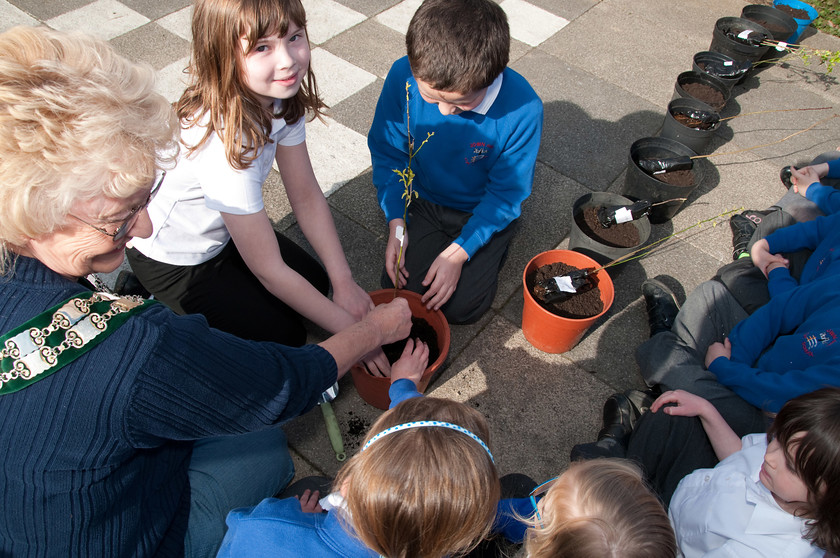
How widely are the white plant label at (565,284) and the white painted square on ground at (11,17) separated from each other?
4.01m

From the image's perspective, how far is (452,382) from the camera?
2.52 metres

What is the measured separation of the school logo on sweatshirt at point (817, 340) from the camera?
6.55 feet

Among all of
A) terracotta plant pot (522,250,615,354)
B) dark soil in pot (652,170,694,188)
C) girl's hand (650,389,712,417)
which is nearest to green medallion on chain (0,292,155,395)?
terracotta plant pot (522,250,615,354)

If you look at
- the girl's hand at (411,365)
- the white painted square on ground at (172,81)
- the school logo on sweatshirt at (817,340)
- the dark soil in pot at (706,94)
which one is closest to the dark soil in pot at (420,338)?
the girl's hand at (411,365)

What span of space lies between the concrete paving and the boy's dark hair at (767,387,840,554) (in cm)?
92

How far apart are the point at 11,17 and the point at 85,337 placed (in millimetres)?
3988

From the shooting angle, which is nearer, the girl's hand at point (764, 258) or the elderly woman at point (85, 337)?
the elderly woman at point (85, 337)

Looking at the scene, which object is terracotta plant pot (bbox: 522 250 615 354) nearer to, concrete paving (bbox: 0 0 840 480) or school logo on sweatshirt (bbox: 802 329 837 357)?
concrete paving (bbox: 0 0 840 480)

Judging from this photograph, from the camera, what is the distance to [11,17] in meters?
3.79

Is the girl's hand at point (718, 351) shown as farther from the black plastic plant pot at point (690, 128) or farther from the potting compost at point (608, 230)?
the black plastic plant pot at point (690, 128)

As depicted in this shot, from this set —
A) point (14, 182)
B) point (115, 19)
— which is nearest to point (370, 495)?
point (14, 182)

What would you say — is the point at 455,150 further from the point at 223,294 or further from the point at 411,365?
the point at 223,294

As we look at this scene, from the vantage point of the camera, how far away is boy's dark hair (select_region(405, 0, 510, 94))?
2.01 metres

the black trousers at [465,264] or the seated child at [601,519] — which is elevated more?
the seated child at [601,519]
